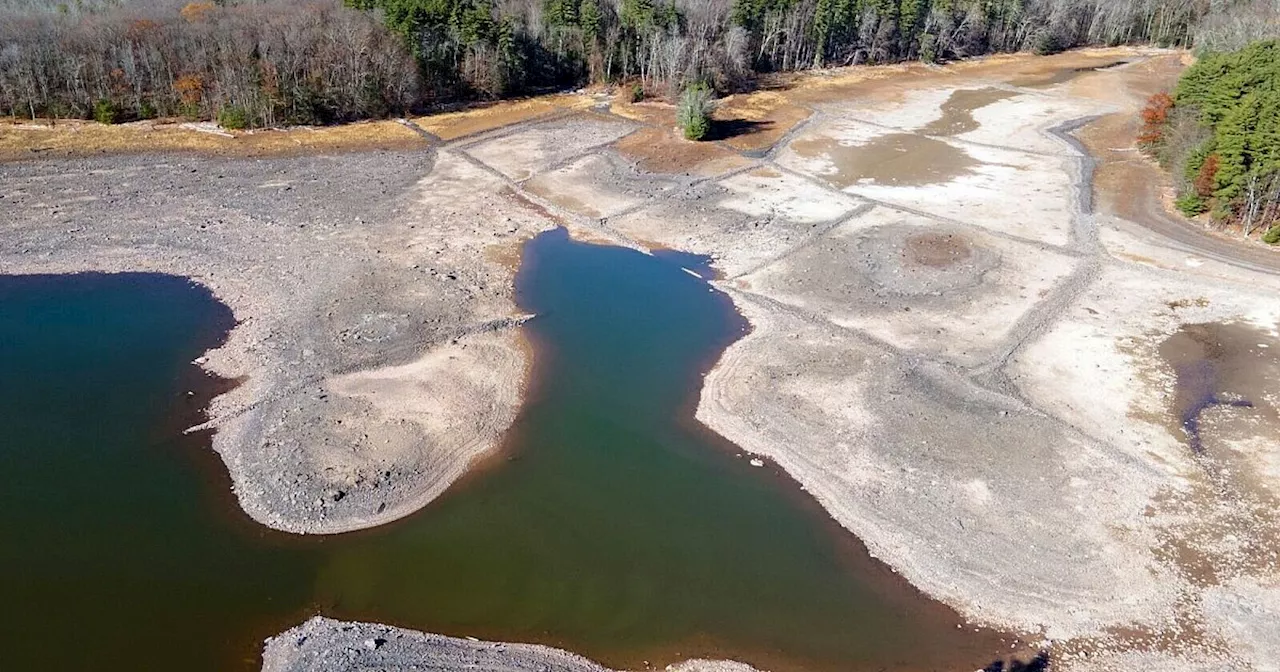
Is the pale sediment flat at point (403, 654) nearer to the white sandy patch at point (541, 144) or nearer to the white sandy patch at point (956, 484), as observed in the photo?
the white sandy patch at point (956, 484)

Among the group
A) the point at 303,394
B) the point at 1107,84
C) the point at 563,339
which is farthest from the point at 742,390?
the point at 1107,84

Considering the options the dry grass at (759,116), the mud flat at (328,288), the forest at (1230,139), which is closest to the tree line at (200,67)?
the mud flat at (328,288)

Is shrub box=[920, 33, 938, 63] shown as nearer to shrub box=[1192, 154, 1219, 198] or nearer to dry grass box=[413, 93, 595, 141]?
dry grass box=[413, 93, 595, 141]

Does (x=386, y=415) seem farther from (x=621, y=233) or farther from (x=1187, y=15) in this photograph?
(x=1187, y=15)

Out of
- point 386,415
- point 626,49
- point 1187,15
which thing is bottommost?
point 386,415

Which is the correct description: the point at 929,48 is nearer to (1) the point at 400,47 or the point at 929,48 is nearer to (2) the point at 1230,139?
(2) the point at 1230,139

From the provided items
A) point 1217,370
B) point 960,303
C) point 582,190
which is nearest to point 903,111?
point 582,190
